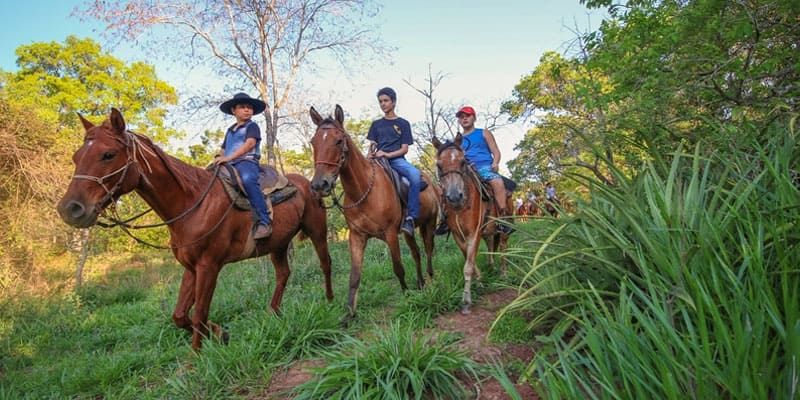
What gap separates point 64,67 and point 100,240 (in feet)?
34.4

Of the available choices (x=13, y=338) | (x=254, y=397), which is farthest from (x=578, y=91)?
(x=13, y=338)

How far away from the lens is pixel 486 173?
5.32 meters

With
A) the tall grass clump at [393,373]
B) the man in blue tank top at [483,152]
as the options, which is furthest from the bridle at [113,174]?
the man in blue tank top at [483,152]

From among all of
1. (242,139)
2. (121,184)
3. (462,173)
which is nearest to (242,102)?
(242,139)

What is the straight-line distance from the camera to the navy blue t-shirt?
5.45 metres

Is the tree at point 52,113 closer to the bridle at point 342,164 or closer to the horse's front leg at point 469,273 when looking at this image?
the bridle at point 342,164

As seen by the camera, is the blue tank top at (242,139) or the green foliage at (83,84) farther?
the green foliage at (83,84)

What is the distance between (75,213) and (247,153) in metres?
1.88

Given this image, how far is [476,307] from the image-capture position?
4.25 m

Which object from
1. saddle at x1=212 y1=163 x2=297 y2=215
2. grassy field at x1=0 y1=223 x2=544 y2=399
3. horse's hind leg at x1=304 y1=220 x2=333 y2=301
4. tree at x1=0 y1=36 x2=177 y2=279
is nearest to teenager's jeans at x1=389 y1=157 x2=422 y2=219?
grassy field at x1=0 y1=223 x2=544 y2=399

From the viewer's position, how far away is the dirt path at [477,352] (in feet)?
7.90

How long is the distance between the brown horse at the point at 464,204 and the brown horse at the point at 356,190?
2.63 ft

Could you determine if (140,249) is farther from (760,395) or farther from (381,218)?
(760,395)

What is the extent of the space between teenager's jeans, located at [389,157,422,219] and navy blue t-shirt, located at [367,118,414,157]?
9.0 inches
